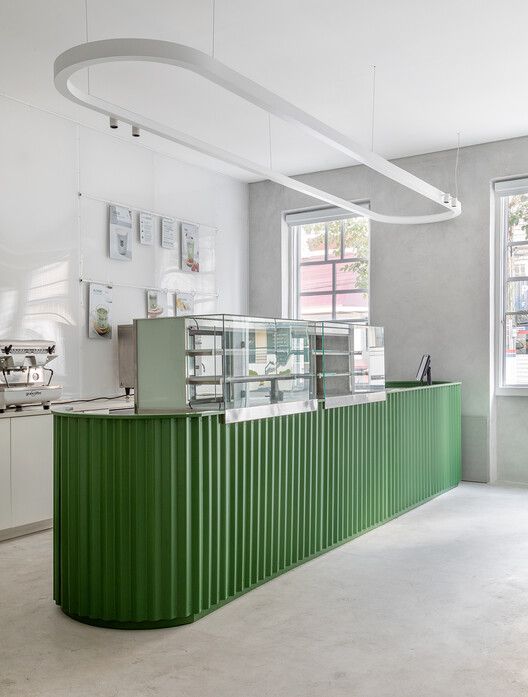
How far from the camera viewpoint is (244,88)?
12.0ft

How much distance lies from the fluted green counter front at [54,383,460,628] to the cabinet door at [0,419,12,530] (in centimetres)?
159

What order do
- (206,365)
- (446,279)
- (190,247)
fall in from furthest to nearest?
(190,247) → (446,279) → (206,365)

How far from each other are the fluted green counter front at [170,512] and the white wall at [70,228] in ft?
9.07

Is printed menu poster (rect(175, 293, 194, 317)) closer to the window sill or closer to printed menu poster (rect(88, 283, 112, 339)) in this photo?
printed menu poster (rect(88, 283, 112, 339))

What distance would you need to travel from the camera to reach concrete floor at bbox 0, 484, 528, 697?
116 inches

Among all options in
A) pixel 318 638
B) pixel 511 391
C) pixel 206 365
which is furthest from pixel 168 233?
pixel 318 638

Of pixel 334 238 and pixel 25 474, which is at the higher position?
pixel 334 238

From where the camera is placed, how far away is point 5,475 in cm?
524

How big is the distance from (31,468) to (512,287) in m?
5.09

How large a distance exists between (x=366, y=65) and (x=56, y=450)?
3623 millimetres

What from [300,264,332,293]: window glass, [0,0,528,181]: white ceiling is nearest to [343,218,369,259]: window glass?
[300,264,332,293]: window glass

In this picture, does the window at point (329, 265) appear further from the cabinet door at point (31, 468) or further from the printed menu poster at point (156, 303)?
the cabinet door at point (31, 468)

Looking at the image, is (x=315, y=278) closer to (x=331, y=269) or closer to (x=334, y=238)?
(x=331, y=269)

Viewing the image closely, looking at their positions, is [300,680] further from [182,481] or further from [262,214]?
[262,214]
